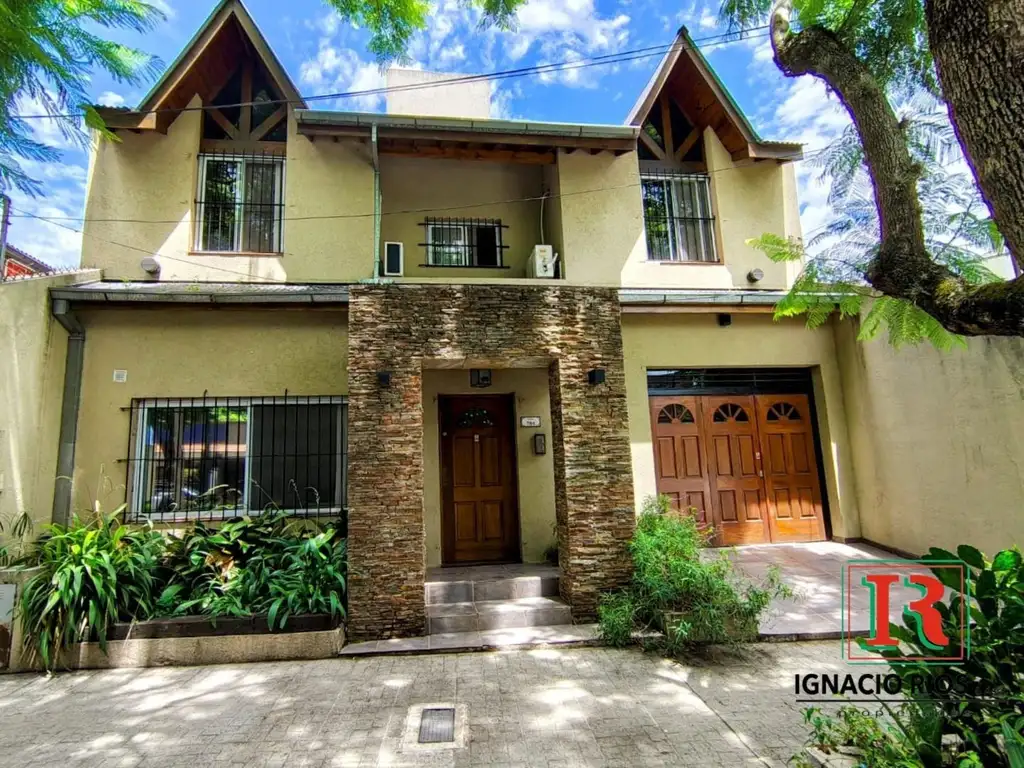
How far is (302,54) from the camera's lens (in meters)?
7.21

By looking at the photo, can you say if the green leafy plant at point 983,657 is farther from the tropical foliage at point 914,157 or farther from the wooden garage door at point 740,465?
the wooden garage door at point 740,465

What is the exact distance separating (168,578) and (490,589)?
10.7 ft

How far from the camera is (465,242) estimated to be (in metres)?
7.92

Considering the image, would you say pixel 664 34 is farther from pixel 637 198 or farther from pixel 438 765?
pixel 438 765

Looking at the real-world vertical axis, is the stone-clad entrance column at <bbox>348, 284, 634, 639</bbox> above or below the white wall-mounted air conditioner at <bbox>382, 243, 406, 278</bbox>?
below

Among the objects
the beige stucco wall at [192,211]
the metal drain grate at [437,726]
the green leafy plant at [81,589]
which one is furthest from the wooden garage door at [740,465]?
the green leafy plant at [81,589]

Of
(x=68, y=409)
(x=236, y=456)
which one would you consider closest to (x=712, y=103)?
(x=236, y=456)

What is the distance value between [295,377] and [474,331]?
2682 mm

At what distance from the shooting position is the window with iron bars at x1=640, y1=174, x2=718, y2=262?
774 cm

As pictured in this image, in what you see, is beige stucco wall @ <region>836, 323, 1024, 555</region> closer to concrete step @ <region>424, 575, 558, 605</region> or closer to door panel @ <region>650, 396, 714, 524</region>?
door panel @ <region>650, 396, 714, 524</region>

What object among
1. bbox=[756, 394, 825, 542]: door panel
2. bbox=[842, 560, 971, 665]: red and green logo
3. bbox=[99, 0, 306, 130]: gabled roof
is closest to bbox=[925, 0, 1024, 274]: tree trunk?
bbox=[842, 560, 971, 665]: red and green logo

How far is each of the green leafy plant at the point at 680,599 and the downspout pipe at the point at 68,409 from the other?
6179mm

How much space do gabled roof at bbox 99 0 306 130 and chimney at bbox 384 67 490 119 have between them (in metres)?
1.91

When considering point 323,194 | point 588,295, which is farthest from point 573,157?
point 323,194
